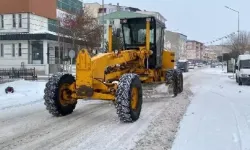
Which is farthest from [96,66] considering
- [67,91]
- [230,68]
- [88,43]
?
[230,68]

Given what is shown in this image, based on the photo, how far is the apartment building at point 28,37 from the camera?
46.6 m

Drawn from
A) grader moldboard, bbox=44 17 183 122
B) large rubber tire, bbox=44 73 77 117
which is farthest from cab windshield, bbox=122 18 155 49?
large rubber tire, bbox=44 73 77 117

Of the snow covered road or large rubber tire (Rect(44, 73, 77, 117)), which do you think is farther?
large rubber tire (Rect(44, 73, 77, 117))

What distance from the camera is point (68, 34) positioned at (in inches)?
1827

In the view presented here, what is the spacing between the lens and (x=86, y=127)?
10305 millimetres

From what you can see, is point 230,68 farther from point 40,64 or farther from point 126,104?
point 126,104

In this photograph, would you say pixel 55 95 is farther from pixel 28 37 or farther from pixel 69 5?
pixel 69 5

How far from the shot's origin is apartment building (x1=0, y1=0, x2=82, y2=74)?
46.6 meters

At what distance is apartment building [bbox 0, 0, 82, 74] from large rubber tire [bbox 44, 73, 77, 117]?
33522mm

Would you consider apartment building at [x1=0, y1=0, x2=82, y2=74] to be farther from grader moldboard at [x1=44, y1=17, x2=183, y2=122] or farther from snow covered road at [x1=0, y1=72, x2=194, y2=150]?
snow covered road at [x1=0, y1=72, x2=194, y2=150]

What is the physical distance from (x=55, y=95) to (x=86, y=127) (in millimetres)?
1856

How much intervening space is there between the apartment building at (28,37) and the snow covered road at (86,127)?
106ft

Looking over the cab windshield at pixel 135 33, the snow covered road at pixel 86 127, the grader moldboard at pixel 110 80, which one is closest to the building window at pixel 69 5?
the cab windshield at pixel 135 33

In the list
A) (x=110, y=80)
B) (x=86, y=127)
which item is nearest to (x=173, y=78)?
(x=110, y=80)
